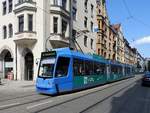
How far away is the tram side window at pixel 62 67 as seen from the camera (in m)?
17.1

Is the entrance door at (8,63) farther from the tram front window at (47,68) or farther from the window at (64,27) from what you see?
the tram front window at (47,68)

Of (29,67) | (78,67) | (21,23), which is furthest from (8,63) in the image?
(78,67)

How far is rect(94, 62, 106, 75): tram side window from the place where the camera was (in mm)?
24875

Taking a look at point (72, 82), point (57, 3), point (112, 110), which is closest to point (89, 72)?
point (72, 82)

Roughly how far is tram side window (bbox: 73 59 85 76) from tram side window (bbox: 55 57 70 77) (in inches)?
46.8

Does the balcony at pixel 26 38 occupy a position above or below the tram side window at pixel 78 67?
above

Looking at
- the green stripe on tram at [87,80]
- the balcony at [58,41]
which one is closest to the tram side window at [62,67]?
the green stripe on tram at [87,80]

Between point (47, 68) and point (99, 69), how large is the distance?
Result: 9.88 metres

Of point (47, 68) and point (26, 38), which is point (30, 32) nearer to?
point (26, 38)

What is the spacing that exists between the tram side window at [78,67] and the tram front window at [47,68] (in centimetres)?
239

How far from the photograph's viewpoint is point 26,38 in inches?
1262

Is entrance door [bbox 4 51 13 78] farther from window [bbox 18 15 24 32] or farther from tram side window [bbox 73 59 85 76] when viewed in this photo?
tram side window [bbox 73 59 85 76]

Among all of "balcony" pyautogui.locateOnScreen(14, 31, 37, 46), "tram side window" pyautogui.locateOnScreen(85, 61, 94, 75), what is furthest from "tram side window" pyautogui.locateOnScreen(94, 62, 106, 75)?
"balcony" pyautogui.locateOnScreen(14, 31, 37, 46)

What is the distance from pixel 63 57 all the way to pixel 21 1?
691 inches
